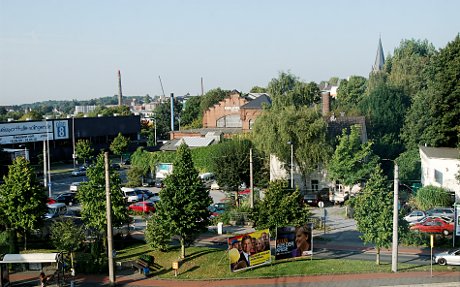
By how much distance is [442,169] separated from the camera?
41562 mm

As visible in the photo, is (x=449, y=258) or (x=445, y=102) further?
(x=445, y=102)

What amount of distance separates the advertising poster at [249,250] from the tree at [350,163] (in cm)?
1731

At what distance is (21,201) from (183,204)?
9436 mm

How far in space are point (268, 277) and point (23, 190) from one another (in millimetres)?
14791

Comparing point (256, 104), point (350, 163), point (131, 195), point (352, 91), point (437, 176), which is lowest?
point (131, 195)

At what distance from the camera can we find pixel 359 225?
27.2m

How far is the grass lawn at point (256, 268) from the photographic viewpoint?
85.4 ft

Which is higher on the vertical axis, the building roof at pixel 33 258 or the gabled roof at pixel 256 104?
the gabled roof at pixel 256 104

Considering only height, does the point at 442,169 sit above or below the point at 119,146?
below

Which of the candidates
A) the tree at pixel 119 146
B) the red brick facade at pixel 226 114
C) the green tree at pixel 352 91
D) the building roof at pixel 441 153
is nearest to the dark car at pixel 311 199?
the building roof at pixel 441 153

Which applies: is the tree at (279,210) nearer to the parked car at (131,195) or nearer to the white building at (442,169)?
the white building at (442,169)

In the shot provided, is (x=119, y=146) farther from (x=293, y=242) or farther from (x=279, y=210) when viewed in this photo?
(x=293, y=242)

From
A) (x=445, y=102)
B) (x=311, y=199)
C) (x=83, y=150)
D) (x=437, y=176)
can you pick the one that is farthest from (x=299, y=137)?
(x=83, y=150)

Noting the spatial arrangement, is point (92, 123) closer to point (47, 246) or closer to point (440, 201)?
point (47, 246)
